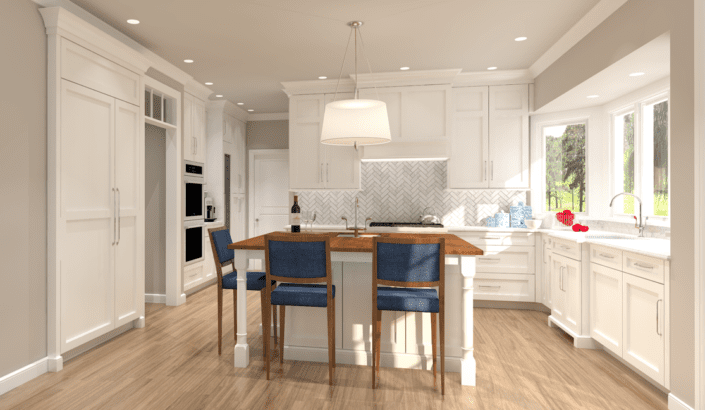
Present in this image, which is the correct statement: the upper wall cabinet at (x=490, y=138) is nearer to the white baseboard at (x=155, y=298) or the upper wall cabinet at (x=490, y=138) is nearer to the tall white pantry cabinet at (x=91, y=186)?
the tall white pantry cabinet at (x=91, y=186)

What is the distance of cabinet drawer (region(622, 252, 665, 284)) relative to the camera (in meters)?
2.37

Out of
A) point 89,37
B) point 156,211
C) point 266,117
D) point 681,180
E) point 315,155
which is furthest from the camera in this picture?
point 266,117

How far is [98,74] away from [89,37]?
282mm

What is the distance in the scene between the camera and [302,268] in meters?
2.53

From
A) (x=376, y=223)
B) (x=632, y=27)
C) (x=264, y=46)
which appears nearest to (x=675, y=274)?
(x=632, y=27)

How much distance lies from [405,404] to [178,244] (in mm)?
3287

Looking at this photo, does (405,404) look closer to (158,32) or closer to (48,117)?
(48,117)

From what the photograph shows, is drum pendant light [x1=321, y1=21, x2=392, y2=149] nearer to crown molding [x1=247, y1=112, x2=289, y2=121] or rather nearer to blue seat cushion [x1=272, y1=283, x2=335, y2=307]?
blue seat cushion [x1=272, y1=283, x2=335, y2=307]

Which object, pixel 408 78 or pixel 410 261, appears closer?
pixel 410 261

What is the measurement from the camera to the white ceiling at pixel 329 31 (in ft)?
9.97

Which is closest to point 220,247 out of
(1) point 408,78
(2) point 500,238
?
(1) point 408,78

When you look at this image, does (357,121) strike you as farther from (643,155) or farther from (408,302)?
(643,155)

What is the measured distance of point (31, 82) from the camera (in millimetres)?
2697

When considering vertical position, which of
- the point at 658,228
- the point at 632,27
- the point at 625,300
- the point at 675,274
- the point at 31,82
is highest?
the point at 632,27
